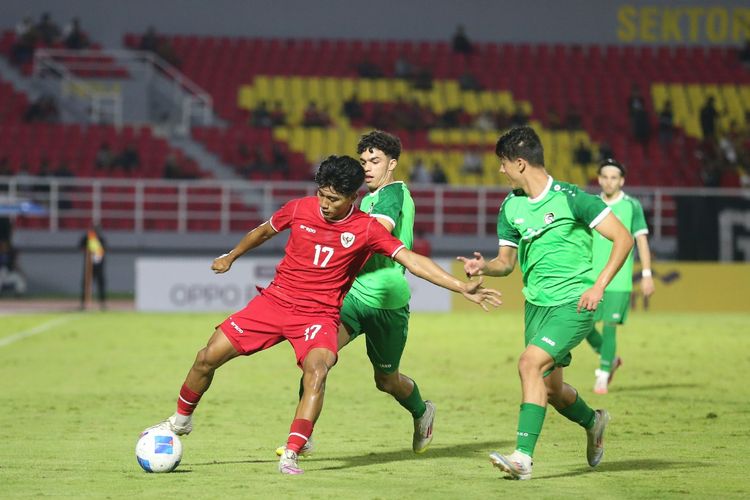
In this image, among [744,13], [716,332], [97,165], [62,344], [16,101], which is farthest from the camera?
[744,13]

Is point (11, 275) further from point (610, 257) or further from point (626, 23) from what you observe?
point (610, 257)

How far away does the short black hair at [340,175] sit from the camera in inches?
303

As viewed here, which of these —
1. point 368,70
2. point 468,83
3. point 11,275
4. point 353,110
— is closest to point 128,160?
point 11,275

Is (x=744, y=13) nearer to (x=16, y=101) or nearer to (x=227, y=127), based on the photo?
(x=227, y=127)

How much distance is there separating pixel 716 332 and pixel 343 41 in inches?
862

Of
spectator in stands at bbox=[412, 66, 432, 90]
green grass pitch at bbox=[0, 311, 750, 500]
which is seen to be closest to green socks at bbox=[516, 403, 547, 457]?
green grass pitch at bbox=[0, 311, 750, 500]

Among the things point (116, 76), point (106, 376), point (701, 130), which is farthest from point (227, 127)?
point (106, 376)

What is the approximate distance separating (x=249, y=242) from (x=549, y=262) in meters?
1.98

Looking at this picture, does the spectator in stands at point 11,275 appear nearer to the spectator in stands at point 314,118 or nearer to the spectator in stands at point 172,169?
the spectator in stands at point 172,169

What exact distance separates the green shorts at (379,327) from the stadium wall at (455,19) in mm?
33255

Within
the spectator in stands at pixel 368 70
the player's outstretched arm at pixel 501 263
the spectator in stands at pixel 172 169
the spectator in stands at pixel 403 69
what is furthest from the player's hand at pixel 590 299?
the spectator in stands at pixel 403 69

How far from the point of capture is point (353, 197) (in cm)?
785

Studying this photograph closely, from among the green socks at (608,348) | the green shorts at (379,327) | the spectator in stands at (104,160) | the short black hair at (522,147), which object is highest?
the spectator in stands at (104,160)

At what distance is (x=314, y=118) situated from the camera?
35812 millimetres
